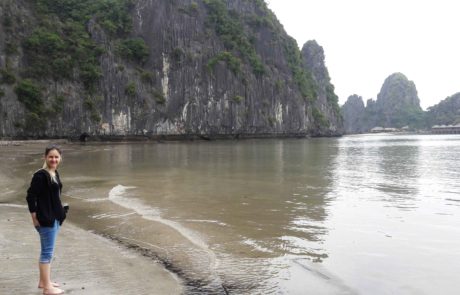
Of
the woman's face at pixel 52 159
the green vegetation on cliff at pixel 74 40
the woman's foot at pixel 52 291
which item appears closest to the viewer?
the woman's foot at pixel 52 291

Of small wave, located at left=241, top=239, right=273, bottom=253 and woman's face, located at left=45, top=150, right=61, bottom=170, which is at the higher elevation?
woman's face, located at left=45, top=150, right=61, bottom=170

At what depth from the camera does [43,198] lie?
4.57 m

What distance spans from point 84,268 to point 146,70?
7560cm

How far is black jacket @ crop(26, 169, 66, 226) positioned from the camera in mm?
4500

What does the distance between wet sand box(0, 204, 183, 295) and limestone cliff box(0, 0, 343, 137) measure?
5460cm

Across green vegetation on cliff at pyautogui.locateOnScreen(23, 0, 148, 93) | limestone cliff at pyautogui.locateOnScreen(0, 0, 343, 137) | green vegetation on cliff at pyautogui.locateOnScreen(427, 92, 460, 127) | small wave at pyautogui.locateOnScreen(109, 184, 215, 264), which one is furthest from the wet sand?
green vegetation on cliff at pyautogui.locateOnScreen(427, 92, 460, 127)

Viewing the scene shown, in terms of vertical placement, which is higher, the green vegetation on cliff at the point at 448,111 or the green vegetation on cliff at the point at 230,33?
the green vegetation on cliff at the point at 230,33

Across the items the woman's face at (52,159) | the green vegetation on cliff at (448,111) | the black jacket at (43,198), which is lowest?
the black jacket at (43,198)

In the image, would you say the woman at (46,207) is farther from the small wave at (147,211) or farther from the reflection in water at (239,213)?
the small wave at (147,211)

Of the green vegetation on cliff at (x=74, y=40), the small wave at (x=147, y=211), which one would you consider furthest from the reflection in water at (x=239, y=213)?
the green vegetation on cliff at (x=74, y=40)

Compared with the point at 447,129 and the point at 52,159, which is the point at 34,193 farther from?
the point at 447,129

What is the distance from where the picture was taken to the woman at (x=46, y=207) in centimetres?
450

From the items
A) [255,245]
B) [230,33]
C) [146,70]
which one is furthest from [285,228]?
[230,33]

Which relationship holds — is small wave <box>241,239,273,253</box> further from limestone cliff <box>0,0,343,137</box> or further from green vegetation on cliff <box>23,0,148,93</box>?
green vegetation on cliff <box>23,0,148,93</box>
